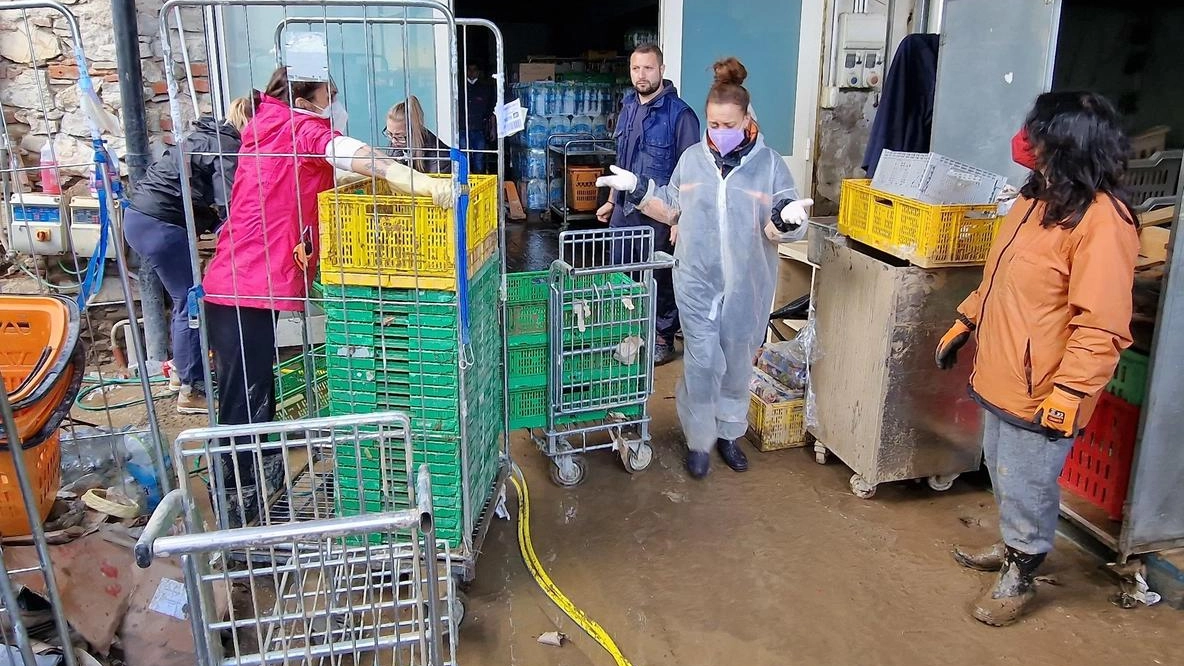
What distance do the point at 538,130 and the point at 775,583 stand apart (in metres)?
6.30

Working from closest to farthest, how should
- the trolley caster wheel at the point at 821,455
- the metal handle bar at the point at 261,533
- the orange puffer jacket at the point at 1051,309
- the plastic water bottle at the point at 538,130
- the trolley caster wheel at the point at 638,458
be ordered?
1. the metal handle bar at the point at 261,533
2. the orange puffer jacket at the point at 1051,309
3. the trolley caster wheel at the point at 638,458
4. the trolley caster wheel at the point at 821,455
5. the plastic water bottle at the point at 538,130

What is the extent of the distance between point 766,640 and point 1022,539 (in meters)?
0.96

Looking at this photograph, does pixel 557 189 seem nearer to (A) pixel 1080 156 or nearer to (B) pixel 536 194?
(B) pixel 536 194

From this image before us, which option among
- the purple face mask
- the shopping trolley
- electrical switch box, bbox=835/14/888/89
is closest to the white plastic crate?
the purple face mask

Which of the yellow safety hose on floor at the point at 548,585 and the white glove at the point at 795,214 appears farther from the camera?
the white glove at the point at 795,214

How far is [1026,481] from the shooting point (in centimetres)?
284

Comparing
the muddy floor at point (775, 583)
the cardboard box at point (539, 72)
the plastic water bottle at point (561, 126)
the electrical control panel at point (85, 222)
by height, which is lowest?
the muddy floor at point (775, 583)

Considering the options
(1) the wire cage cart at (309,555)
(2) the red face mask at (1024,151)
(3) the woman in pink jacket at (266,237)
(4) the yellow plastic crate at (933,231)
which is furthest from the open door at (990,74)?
(1) the wire cage cart at (309,555)

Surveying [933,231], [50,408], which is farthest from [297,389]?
[933,231]

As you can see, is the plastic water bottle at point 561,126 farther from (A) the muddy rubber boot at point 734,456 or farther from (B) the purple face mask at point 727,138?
(A) the muddy rubber boot at point 734,456

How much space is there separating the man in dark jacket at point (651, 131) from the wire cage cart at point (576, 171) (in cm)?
269

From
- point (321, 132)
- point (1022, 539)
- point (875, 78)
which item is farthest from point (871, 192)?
point (875, 78)

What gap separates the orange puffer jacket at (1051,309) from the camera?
2.52 metres

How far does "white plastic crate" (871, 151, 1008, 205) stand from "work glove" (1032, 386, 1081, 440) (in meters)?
1.09
